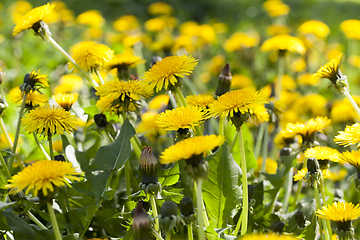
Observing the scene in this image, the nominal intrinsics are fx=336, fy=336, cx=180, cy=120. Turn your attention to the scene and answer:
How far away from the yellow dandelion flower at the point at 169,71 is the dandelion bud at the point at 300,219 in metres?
0.60

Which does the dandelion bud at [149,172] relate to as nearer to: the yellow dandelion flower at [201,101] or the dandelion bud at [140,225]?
the dandelion bud at [140,225]

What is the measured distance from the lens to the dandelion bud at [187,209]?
2.75 feet

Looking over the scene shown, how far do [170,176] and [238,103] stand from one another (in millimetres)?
357

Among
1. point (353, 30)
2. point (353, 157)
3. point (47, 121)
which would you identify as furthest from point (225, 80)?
point (353, 30)

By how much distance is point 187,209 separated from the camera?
845 mm

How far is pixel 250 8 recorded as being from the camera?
5.83m

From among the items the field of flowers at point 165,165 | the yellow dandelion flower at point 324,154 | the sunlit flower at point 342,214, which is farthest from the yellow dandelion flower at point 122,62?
the sunlit flower at point 342,214

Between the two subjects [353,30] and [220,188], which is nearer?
[220,188]

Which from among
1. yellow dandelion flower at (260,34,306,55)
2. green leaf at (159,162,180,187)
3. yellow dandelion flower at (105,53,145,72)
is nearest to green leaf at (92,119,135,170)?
green leaf at (159,162,180,187)

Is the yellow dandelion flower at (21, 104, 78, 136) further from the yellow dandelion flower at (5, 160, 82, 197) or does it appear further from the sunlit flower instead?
the sunlit flower

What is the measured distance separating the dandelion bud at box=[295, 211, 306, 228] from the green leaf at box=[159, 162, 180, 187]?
1.40 ft

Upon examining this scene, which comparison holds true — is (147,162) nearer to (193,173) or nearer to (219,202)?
(193,173)

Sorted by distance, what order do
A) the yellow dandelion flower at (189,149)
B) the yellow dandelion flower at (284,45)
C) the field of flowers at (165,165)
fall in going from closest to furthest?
the yellow dandelion flower at (189,149), the field of flowers at (165,165), the yellow dandelion flower at (284,45)

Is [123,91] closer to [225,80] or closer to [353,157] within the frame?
[225,80]
